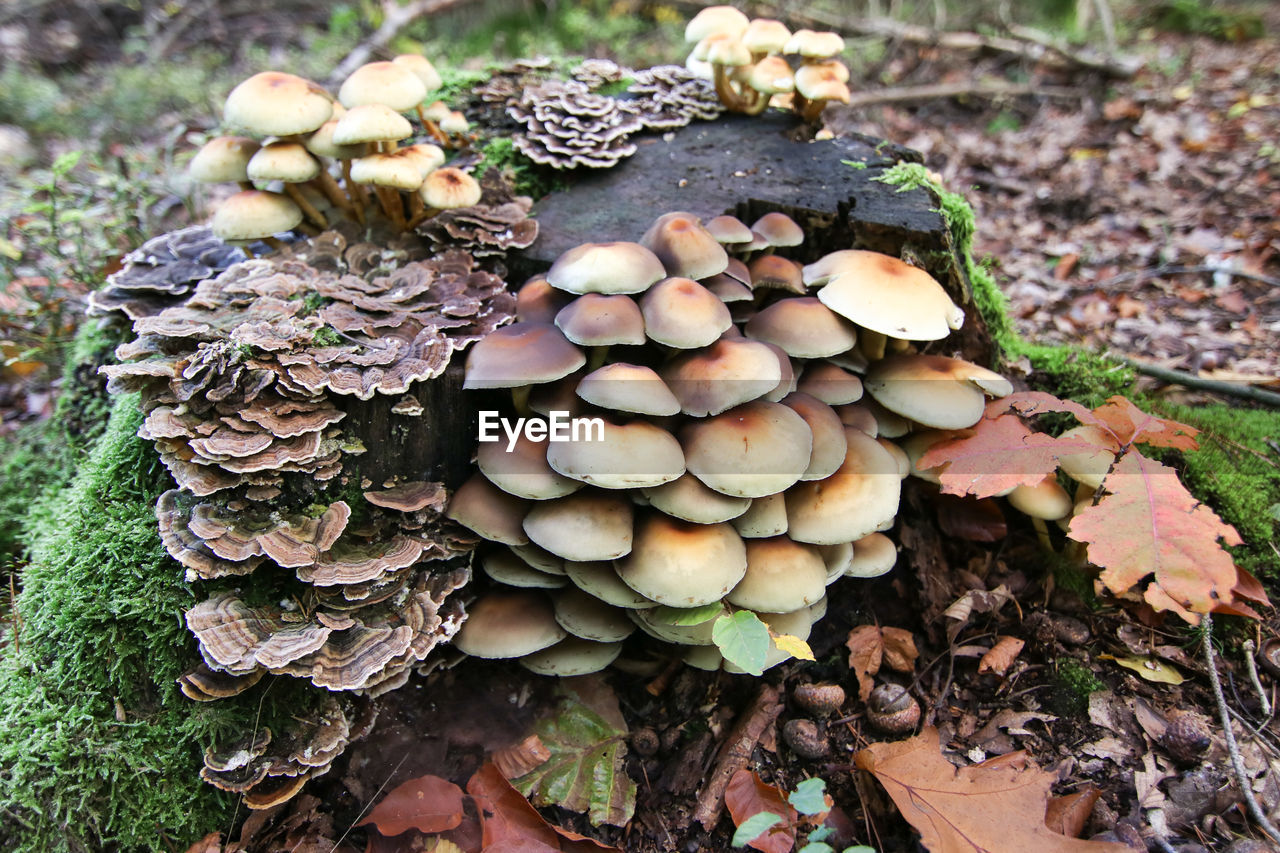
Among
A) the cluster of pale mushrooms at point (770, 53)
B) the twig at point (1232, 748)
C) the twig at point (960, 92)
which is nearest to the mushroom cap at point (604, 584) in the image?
the twig at point (1232, 748)

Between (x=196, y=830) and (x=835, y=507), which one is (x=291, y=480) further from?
(x=835, y=507)

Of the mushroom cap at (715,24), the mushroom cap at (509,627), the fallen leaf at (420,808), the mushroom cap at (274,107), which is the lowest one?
the fallen leaf at (420,808)

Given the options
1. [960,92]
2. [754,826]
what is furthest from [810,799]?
[960,92]

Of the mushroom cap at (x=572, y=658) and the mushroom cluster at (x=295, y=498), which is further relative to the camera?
the mushroom cap at (x=572, y=658)

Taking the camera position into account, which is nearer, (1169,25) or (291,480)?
(291,480)

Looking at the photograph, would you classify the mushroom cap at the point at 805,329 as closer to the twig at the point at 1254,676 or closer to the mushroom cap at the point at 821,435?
the mushroom cap at the point at 821,435

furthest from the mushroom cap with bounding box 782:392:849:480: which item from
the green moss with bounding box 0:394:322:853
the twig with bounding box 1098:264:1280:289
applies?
the twig with bounding box 1098:264:1280:289

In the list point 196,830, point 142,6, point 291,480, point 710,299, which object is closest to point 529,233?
point 710,299

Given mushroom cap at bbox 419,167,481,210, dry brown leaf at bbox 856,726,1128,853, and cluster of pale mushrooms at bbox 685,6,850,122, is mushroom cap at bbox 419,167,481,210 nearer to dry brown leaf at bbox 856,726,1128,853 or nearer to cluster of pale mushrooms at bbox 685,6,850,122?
cluster of pale mushrooms at bbox 685,6,850,122
